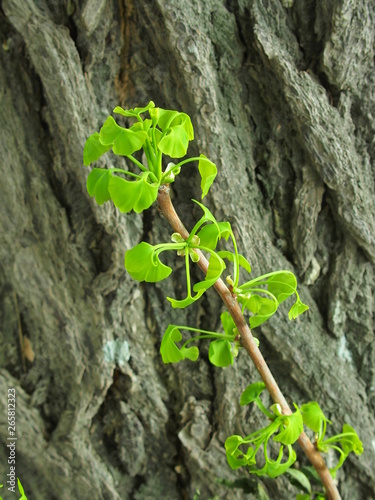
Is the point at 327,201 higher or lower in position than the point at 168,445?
higher

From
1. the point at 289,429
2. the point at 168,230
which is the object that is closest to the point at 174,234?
the point at 289,429

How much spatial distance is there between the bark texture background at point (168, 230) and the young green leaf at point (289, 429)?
0.30 m

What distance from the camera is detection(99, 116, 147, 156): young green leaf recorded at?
1.87ft

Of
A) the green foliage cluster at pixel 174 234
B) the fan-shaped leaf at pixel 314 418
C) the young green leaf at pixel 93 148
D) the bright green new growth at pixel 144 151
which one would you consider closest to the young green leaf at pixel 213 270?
the green foliage cluster at pixel 174 234

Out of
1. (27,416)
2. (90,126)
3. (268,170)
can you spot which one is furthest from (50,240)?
(268,170)

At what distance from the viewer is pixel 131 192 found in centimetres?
55

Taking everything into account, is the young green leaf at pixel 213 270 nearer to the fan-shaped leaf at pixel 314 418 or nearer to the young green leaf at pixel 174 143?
the young green leaf at pixel 174 143

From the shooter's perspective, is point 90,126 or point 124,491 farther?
point 124,491

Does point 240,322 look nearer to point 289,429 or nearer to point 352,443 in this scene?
point 289,429

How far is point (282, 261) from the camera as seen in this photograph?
103 cm

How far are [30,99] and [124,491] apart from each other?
904 mm

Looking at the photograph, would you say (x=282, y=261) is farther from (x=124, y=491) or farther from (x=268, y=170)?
(x=124, y=491)

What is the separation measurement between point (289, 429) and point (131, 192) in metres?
0.41

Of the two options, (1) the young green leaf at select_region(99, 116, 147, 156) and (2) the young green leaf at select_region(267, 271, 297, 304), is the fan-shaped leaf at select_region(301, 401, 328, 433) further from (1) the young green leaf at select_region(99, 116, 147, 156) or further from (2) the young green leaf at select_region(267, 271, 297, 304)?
(1) the young green leaf at select_region(99, 116, 147, 156)
